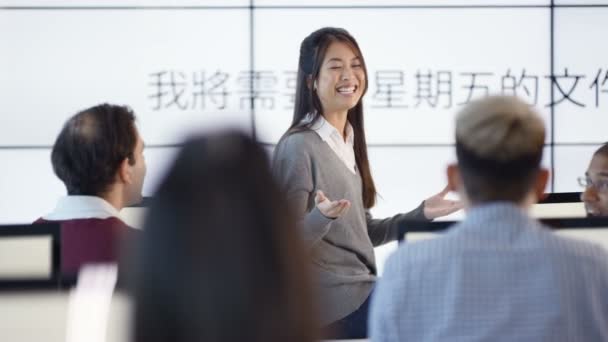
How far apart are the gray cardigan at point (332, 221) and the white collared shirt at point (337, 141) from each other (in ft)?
0.11

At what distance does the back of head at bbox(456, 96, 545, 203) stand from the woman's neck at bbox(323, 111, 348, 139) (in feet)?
4.43

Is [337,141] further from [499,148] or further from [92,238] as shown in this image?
[499,148]

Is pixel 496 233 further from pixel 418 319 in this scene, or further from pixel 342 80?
pixel 342 80

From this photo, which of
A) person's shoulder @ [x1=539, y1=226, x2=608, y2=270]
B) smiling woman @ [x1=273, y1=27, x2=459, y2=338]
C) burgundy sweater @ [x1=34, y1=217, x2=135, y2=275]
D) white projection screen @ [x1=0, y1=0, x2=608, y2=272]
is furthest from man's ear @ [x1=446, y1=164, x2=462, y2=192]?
white projection screen @ [x1=0, y1=0, x2=608, y2=272]

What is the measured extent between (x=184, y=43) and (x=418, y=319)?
316cm

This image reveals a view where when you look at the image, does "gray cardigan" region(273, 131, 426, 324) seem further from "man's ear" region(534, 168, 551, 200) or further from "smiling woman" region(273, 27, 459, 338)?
"man's ear" region(534, 168, 551, 200)

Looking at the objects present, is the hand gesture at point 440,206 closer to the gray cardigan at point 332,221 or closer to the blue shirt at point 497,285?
the gray cardigan at point 332,221

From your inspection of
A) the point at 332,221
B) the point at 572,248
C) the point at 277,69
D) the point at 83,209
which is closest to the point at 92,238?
the point at 83,209

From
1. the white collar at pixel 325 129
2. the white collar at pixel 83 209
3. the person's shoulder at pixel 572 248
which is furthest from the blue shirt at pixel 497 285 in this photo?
the white collar at pixel 325 129

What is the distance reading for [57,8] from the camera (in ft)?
14.7

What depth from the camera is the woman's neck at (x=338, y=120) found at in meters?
2.85

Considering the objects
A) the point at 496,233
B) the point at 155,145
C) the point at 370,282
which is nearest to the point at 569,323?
the point at 496,233

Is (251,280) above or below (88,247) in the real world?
above

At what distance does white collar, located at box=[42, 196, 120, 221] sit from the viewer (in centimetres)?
212
